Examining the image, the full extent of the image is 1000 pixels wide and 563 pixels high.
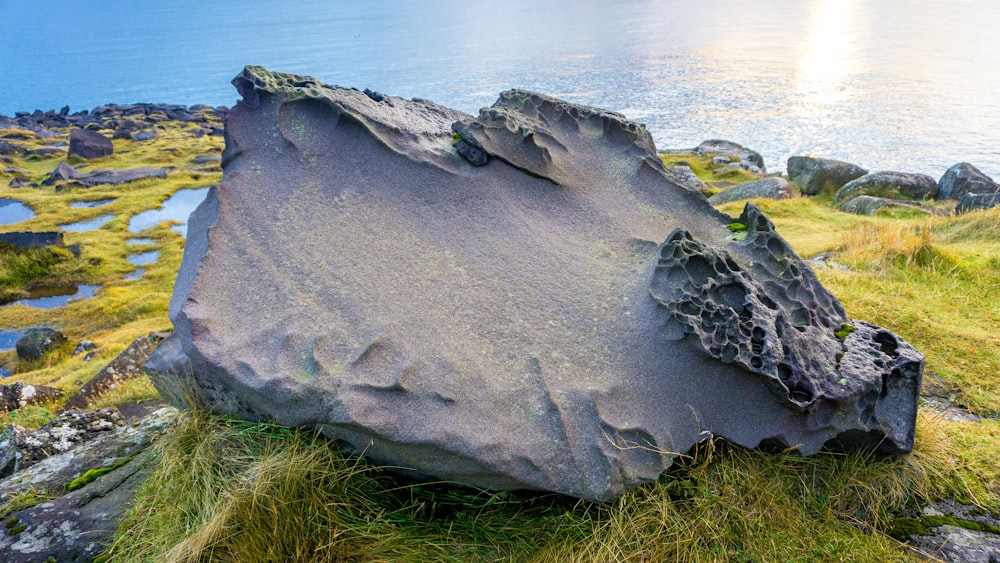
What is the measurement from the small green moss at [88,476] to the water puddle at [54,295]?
1851 centimetres

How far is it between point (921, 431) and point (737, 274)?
1.76 m

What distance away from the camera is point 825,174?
21.5m

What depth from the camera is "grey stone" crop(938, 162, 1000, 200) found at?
58.1 ft

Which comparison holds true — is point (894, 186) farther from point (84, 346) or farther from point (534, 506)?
point (84, 346)

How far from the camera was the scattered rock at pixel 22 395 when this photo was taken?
9203 mm

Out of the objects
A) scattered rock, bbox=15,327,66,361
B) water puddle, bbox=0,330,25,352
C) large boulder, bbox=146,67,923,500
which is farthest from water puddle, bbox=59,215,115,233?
large boulder, bbox=146,67,923,500

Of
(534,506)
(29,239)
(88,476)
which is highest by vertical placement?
(534,506)

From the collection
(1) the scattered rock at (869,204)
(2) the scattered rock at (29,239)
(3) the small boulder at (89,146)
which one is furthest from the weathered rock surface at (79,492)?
(3) the small boulder at (89,146)

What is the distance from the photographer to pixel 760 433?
389cm

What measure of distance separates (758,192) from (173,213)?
2464 cm

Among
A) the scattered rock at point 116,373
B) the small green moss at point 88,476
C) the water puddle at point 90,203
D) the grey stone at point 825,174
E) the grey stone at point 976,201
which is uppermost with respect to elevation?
the small green moss at point 88,476

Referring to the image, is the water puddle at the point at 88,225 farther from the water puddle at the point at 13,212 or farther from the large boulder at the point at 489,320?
the large boulder at the point at 489,320

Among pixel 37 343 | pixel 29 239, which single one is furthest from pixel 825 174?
pixel 29 239

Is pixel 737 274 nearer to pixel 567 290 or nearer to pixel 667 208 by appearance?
pixel 567 290
